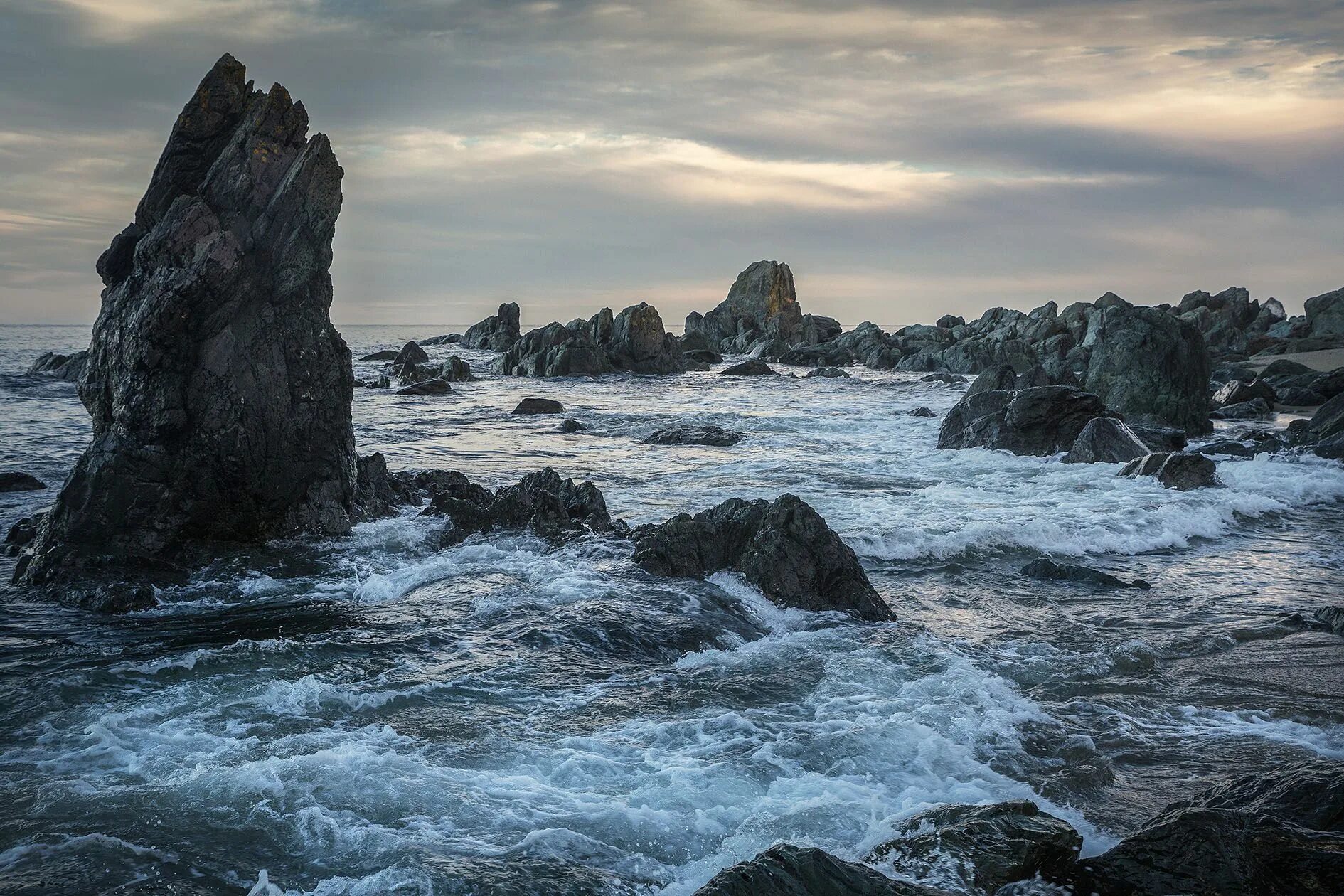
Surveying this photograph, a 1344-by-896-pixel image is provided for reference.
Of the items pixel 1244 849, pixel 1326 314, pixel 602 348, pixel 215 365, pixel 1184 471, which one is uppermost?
pixel 1326 314

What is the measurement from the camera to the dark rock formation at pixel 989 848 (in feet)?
15.4

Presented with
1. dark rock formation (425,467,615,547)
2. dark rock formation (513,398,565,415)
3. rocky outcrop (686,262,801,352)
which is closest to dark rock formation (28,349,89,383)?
dark rock formation (513,398,565,415)

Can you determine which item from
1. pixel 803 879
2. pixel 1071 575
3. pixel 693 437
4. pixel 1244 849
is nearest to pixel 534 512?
Result: pixel 1071 575

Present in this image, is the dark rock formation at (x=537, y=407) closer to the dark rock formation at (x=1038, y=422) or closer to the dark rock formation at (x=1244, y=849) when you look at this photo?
the dark rock formation at (x=1038, y=422)

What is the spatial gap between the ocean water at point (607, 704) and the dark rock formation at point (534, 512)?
47 centimetres

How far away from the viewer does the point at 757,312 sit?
9719cm

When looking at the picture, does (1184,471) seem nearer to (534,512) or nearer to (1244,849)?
(534,512)

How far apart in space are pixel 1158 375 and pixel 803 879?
81.7 feet

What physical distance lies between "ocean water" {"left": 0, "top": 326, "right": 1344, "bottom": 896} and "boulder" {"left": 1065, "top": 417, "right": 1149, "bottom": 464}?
16.4 ft

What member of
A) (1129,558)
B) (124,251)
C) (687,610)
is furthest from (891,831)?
(124,251)

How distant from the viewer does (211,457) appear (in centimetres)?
1140

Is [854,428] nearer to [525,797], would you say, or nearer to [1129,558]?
[1129,558]

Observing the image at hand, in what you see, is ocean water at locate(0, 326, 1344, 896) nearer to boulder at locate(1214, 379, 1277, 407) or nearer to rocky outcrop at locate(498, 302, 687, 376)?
boulder at locate(1214, 379, 1277, 407)

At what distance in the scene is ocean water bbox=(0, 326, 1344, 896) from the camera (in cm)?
542
